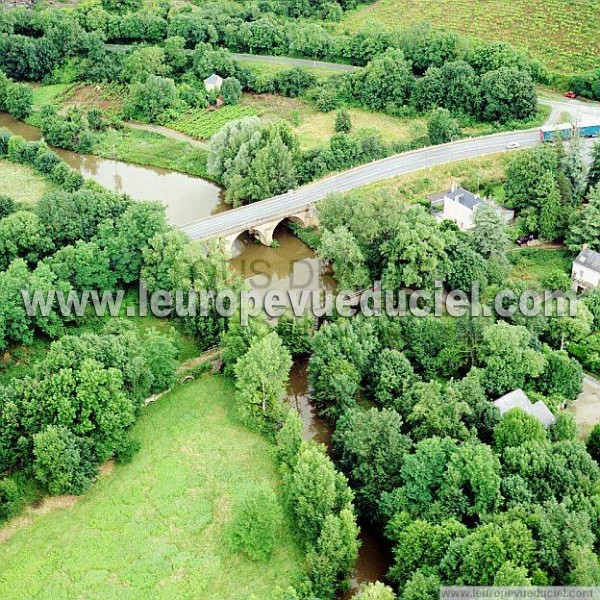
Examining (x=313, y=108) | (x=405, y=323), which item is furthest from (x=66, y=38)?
(x=405, y=323)

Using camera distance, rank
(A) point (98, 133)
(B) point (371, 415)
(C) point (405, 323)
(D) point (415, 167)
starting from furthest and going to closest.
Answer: (A) point (98, 133), (D) point (415, 167), (C) point (405, 323), (B) point (371, 415)

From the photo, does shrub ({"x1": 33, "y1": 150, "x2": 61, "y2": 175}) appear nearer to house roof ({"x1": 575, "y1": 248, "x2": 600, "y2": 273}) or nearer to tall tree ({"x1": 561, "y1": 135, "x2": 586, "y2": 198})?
tall tree ({"x1": 561, "y1": 135, "x2": 586, "y2": 198})

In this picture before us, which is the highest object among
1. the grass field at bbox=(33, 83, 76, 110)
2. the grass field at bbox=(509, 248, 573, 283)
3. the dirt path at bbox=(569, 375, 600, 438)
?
the grass field at bbox=(509, 248, 573, 283)

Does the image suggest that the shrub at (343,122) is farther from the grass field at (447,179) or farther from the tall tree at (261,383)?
the tall tree at (261,383)

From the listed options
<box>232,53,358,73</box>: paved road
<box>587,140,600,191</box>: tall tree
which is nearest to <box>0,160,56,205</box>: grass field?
<box>232,53,358,73</box>: paved road

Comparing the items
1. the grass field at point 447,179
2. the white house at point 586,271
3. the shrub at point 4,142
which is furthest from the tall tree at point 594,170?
the shrub at point 4,142

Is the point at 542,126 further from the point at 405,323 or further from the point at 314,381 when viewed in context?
the point at 314,381

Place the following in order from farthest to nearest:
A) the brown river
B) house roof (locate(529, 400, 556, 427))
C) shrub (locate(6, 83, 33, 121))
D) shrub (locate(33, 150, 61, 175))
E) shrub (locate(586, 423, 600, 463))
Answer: shrub (locate(6, 83, 33, 121)), shrub (locate(33, 150, 61, 175)), house roof (locate(529, 400, 556, 427)), shrub (locate(586, 423, 600, 463)), the brown river
